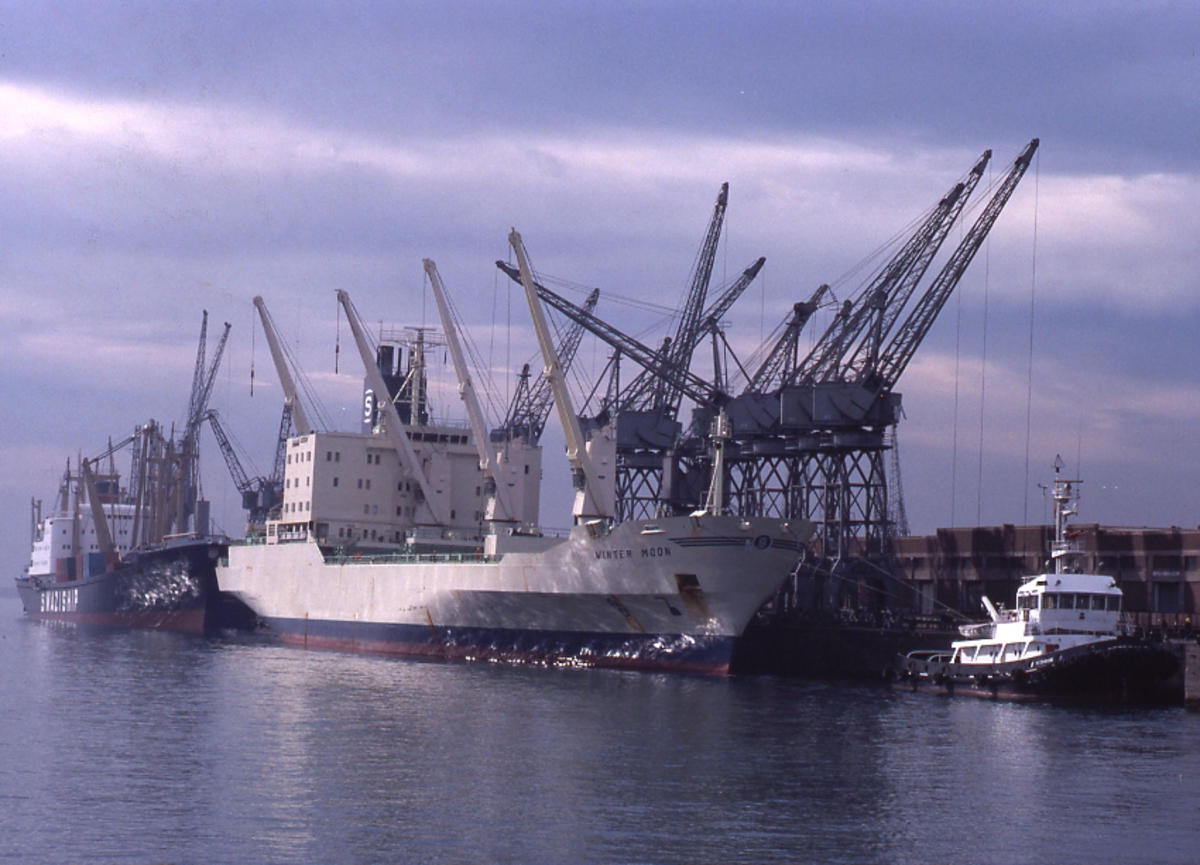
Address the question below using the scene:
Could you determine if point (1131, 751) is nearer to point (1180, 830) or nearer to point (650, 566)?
point (1180, 830)

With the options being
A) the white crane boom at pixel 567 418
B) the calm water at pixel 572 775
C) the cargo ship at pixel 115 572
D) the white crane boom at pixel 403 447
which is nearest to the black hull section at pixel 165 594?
the cargo ship at pixel 115 572

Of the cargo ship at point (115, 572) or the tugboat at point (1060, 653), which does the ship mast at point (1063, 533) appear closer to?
the tugboat at point (1060, 653)

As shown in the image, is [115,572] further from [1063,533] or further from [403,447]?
[1063,533]

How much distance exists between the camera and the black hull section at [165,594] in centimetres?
9231

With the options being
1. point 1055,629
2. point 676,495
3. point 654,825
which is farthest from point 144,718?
point 676,495

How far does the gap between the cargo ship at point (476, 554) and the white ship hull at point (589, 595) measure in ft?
0.21

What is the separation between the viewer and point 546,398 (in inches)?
4577

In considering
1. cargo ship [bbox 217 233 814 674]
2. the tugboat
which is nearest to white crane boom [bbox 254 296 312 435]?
cargo ship [bbox 217 233 814 674]

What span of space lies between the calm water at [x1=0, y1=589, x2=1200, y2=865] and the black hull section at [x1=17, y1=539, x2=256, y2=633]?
1652 inches

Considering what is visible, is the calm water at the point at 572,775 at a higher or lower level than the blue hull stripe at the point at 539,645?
lower

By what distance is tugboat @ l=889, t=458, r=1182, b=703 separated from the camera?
1892 inches

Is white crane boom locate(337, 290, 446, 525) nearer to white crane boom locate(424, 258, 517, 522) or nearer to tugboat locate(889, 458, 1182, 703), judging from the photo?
white crane boom locate(424, 258, 517, 522)

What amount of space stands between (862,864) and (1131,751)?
604 inches

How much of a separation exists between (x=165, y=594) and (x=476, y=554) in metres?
40.0
